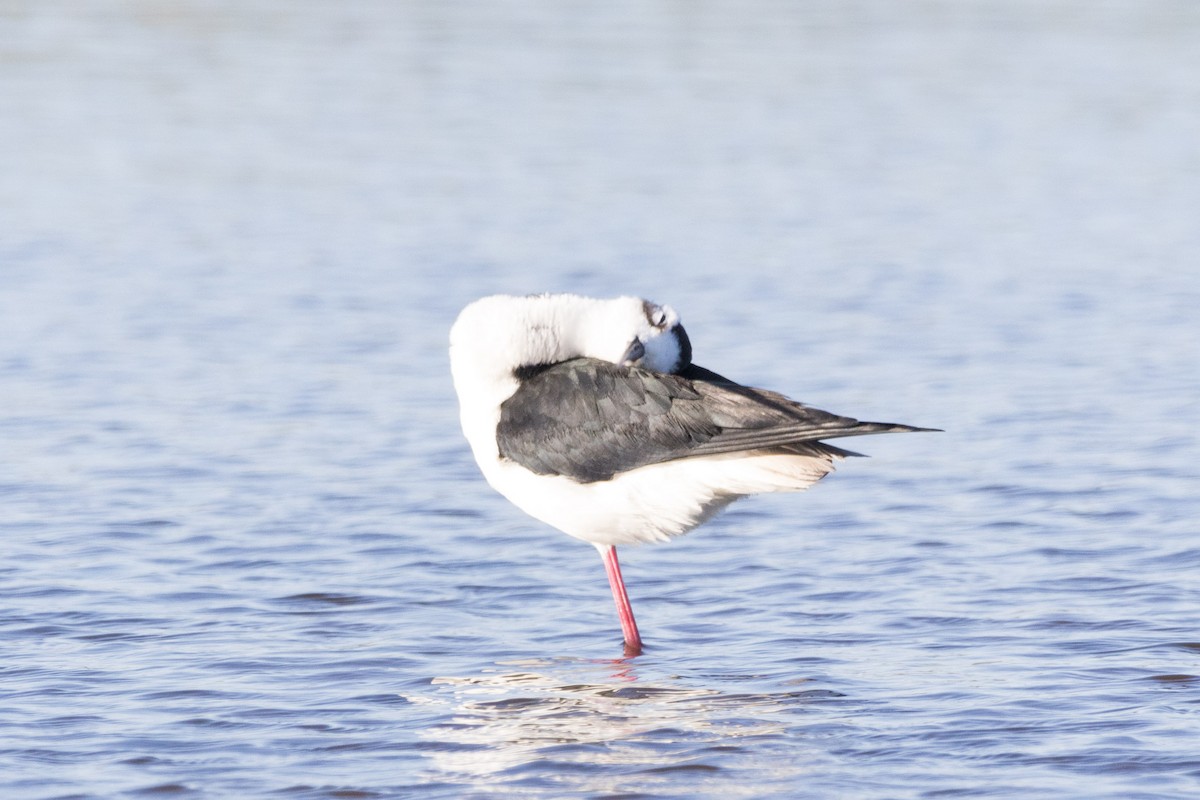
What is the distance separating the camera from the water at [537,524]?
20.8ft

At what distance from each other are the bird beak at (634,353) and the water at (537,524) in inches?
43.3

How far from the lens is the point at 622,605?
736cm

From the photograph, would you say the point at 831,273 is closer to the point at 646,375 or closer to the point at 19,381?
the point at 19,381

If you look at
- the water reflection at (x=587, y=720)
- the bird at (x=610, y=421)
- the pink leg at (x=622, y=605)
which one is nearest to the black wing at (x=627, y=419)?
the bird at (x=610, y=421)

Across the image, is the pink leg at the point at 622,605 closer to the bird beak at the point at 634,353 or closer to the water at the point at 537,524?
the water at the point at 537,524

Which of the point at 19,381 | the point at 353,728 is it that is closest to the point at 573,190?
the point at 19,381

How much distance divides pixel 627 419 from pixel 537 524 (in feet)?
7.28

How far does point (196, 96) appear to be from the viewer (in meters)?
20.3

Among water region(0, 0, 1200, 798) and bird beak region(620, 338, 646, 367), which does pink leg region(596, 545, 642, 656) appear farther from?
bird beak region(620, 338, 646, 367)

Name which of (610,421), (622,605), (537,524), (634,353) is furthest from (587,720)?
(537,524)

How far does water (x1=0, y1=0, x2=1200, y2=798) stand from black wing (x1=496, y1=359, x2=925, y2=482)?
2.61ft

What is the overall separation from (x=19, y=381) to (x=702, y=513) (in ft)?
18.1

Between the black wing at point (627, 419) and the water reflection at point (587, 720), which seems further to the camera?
the black wing at point (627, 419)

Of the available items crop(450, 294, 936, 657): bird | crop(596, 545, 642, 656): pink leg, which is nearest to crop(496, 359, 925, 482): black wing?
crop(450, 294, 936, 657): bird
